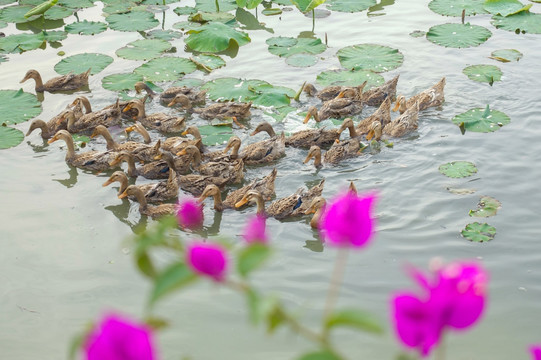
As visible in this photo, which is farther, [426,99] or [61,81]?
[61,81]

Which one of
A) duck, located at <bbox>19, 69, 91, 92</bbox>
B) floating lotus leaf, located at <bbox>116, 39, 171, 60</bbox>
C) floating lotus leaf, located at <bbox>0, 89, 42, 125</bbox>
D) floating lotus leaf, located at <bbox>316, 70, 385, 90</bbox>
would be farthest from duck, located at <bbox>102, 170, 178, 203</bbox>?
floating lotus leaf, located at <bbox>116, 39, 171, 60</bbox>

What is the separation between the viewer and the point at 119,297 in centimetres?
584

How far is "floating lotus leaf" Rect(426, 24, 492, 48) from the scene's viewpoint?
10.5 m

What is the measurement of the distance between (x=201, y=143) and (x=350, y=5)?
5112mm

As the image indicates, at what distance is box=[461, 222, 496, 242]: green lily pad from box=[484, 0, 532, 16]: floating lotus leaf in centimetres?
583

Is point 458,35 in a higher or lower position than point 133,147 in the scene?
higher

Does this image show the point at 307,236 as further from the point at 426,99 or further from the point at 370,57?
the point at 370,57

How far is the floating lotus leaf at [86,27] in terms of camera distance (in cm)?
1132

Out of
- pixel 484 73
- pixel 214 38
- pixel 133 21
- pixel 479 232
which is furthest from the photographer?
pixel 133 21

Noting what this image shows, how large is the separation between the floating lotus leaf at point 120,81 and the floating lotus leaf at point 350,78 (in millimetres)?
2596

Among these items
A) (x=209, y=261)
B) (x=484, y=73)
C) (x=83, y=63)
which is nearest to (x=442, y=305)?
(x=209, y=261)

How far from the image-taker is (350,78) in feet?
31.7

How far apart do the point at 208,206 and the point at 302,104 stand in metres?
2.59

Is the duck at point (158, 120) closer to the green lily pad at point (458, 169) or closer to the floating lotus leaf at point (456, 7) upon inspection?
the green lily pad at point (458, 169)
